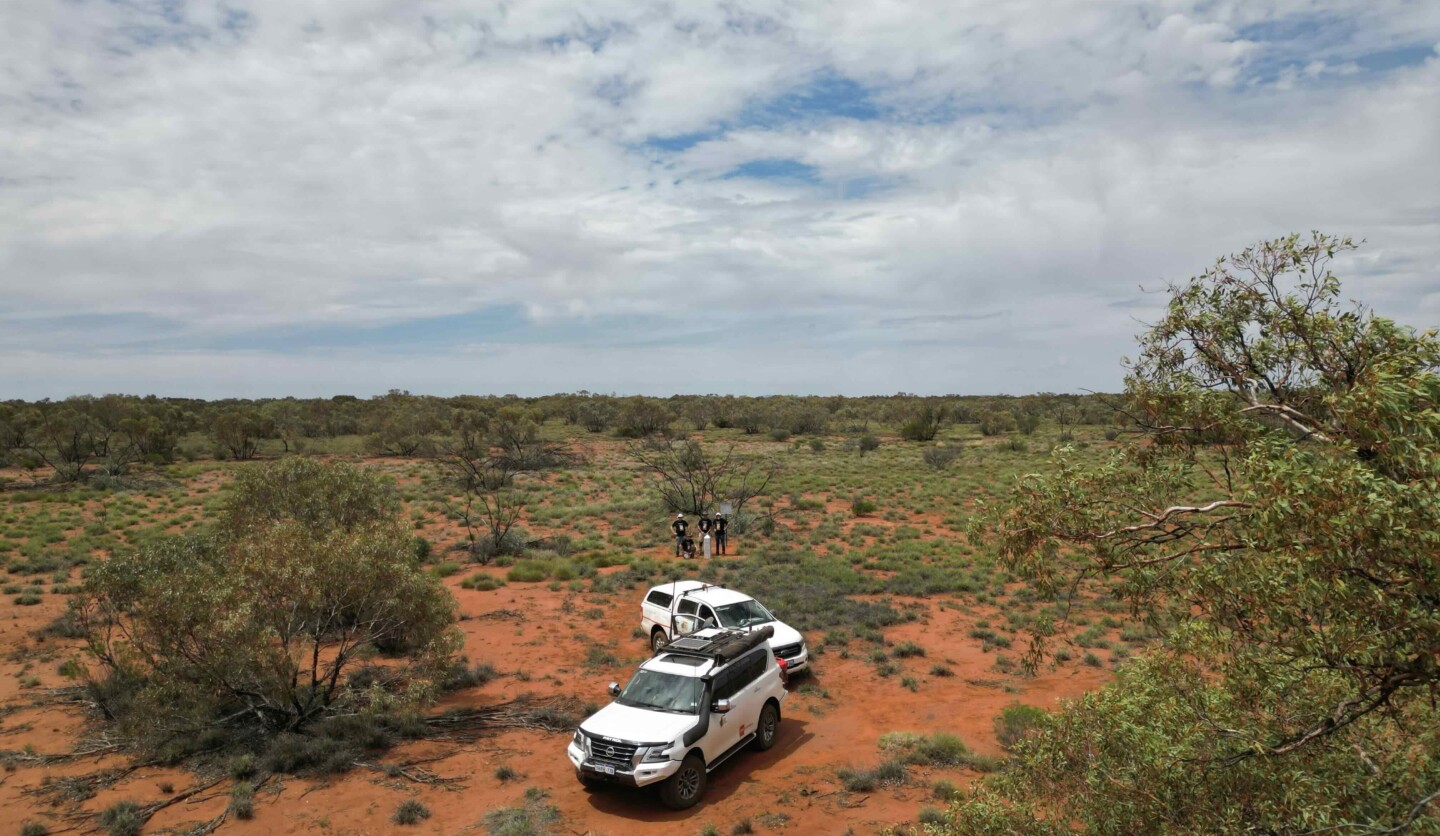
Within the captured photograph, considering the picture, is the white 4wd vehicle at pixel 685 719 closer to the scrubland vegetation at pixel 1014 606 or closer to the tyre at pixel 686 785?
the tyre at pixel 686 785

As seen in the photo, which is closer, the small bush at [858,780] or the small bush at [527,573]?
the small bush at [858,780]

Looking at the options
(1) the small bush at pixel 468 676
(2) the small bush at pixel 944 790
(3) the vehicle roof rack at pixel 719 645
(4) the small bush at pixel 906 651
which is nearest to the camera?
(2) the small bush at pixel 944 790

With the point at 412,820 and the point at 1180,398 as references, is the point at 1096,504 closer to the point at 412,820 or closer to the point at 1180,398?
the point at 1180,398

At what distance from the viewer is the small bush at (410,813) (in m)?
10.5

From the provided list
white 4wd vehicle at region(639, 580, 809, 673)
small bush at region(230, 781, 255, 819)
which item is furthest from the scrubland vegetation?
white 4wd vehicle at region(639, 580, 809, 673)

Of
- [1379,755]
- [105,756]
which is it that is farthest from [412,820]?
[1379,755]

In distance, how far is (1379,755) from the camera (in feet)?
16.5

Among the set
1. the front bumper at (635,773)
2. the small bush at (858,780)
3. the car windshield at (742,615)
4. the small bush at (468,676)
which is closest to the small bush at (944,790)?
the small bush at (858,780)

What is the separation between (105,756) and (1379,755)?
55.5ft

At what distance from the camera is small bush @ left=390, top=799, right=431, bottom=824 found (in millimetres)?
10492

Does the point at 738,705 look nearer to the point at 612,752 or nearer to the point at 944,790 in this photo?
the point at 612,752

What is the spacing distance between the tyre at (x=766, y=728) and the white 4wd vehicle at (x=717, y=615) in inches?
86.3

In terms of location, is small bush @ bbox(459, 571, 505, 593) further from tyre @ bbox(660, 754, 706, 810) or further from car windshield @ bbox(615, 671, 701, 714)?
tyre @ bbox(660, 754, 706, 810)

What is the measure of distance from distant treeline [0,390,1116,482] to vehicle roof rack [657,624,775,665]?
26.8m
